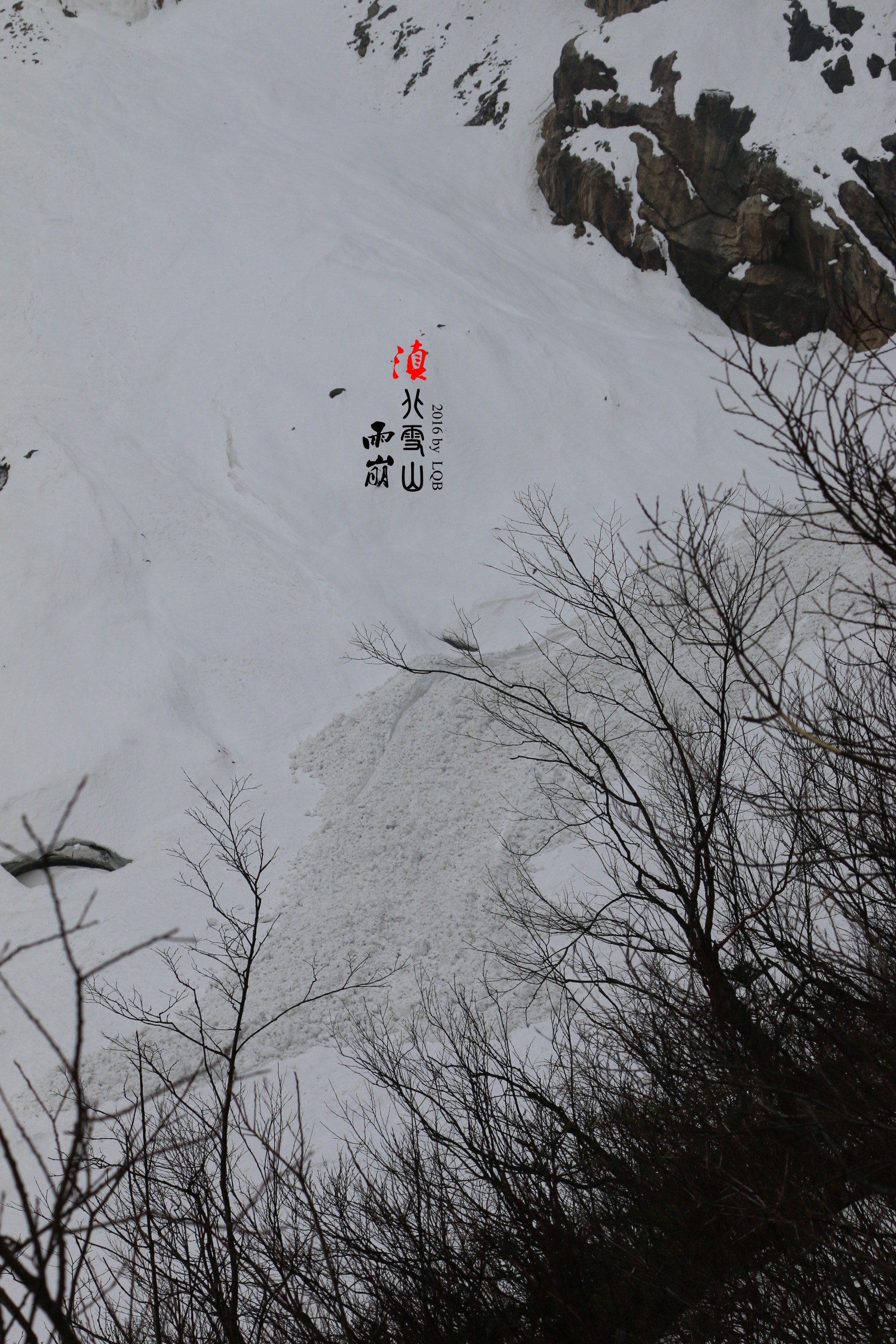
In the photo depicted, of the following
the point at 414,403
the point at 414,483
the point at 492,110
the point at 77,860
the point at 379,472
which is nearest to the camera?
the point at 77,860

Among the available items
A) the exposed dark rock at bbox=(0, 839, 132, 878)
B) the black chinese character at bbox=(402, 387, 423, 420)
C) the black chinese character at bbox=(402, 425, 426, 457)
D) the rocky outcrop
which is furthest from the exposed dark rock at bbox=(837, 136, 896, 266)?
the exposed dark rock at bbox=(0, 839, 132, 878)

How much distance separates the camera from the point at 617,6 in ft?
89.1

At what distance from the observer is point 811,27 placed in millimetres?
23688

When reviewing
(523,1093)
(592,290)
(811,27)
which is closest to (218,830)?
(523,1093)

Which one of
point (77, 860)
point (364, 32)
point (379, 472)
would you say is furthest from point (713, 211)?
point (77, 860)

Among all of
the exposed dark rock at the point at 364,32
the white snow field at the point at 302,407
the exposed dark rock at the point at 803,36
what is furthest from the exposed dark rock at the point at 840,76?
the exposed dark rock at the point at 364,32

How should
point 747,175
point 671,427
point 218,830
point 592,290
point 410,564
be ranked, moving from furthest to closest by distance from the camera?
point 592,290, point 747,175, point 671,427, point 410,564, point 218,830

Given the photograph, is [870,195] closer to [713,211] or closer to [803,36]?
[713,211]

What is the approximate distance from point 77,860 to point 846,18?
1067 inches

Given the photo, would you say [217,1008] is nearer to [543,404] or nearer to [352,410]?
[352,410]

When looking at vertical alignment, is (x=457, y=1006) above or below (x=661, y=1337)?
above

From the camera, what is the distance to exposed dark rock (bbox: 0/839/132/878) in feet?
46.1

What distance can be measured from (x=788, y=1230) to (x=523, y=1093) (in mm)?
2037

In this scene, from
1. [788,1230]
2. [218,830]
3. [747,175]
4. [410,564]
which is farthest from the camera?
[747,175]
